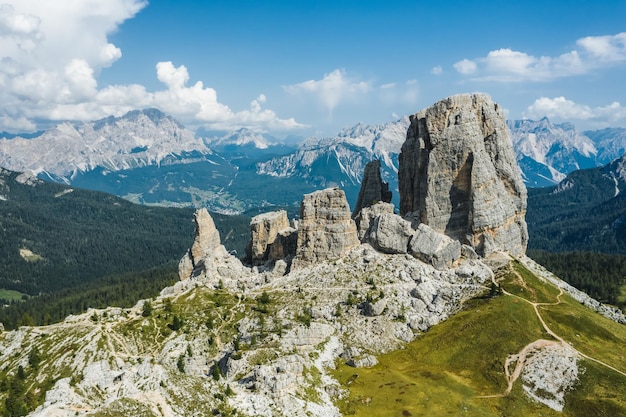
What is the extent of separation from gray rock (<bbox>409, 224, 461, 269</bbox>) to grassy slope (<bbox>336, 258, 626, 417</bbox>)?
20.1m

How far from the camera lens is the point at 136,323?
13675cm

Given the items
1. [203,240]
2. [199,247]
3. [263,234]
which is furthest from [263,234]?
[199,247]

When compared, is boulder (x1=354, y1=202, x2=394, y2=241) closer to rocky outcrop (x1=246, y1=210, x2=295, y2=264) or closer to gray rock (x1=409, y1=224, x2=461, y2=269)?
gray rock (x1=409, y1=224, x2=461, y2=269)

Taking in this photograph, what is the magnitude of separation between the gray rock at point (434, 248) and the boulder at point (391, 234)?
3.04 m

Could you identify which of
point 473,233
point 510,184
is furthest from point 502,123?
point 473,233

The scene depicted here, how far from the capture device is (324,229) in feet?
539

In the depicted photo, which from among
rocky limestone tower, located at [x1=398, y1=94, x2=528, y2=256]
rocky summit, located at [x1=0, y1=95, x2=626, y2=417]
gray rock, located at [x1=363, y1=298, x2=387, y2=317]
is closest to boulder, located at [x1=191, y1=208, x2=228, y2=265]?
rocky summit, located at [x1=0, y1=95, x2=626, y2=417]

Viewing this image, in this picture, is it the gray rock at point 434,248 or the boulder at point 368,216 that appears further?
the boulder at point 368,216

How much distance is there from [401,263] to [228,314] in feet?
200

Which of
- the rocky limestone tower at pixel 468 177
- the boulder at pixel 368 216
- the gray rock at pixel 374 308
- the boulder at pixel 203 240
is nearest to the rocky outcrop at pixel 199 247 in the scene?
the boulder at pixel 203 240

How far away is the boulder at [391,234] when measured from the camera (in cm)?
16225

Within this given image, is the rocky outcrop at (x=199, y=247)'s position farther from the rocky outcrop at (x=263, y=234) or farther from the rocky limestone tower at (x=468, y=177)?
the rocky limestone tower at (x=468, y=177)

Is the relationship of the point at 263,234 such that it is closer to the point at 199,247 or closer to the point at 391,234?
the point at 199,247

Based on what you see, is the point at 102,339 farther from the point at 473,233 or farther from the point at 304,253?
the point at 473,233
